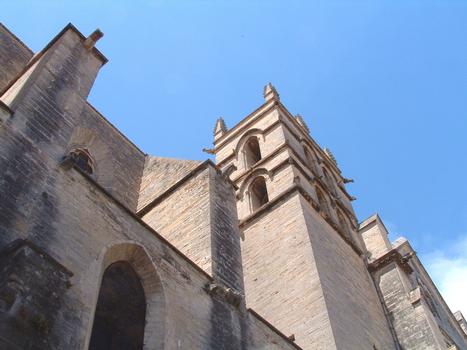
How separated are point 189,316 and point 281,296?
552cm

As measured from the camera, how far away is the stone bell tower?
10469 millimetres

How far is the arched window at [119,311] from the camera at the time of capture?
597 cm

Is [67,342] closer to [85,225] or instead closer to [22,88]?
[85,225]

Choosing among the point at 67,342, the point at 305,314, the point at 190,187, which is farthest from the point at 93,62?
the point at 305,314

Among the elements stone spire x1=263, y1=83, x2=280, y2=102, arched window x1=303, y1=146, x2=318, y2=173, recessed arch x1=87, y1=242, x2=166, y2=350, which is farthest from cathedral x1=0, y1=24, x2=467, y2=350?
stone spire x1=263, y1=83, x2=280, y2=102

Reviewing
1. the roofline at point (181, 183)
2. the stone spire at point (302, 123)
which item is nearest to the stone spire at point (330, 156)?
the stone spire at point (302, 123)

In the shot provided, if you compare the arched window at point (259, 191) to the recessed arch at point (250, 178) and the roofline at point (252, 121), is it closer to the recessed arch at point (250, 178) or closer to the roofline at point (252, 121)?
the recessed arch at point (250, 178)

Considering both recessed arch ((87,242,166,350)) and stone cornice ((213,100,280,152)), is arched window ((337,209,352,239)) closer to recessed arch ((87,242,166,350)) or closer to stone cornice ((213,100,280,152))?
stone cornice ((213,100,280,152))

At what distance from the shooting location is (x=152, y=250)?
617 cm

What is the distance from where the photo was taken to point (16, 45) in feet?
35.4

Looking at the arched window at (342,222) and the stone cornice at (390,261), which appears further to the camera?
the arched window at (342,222)

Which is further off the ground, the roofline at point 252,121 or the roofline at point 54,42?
the roofline at point 252,121

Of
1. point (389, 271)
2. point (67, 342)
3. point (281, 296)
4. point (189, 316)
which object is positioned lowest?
point (67, 342)

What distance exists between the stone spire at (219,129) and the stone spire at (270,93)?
78.6 inches
